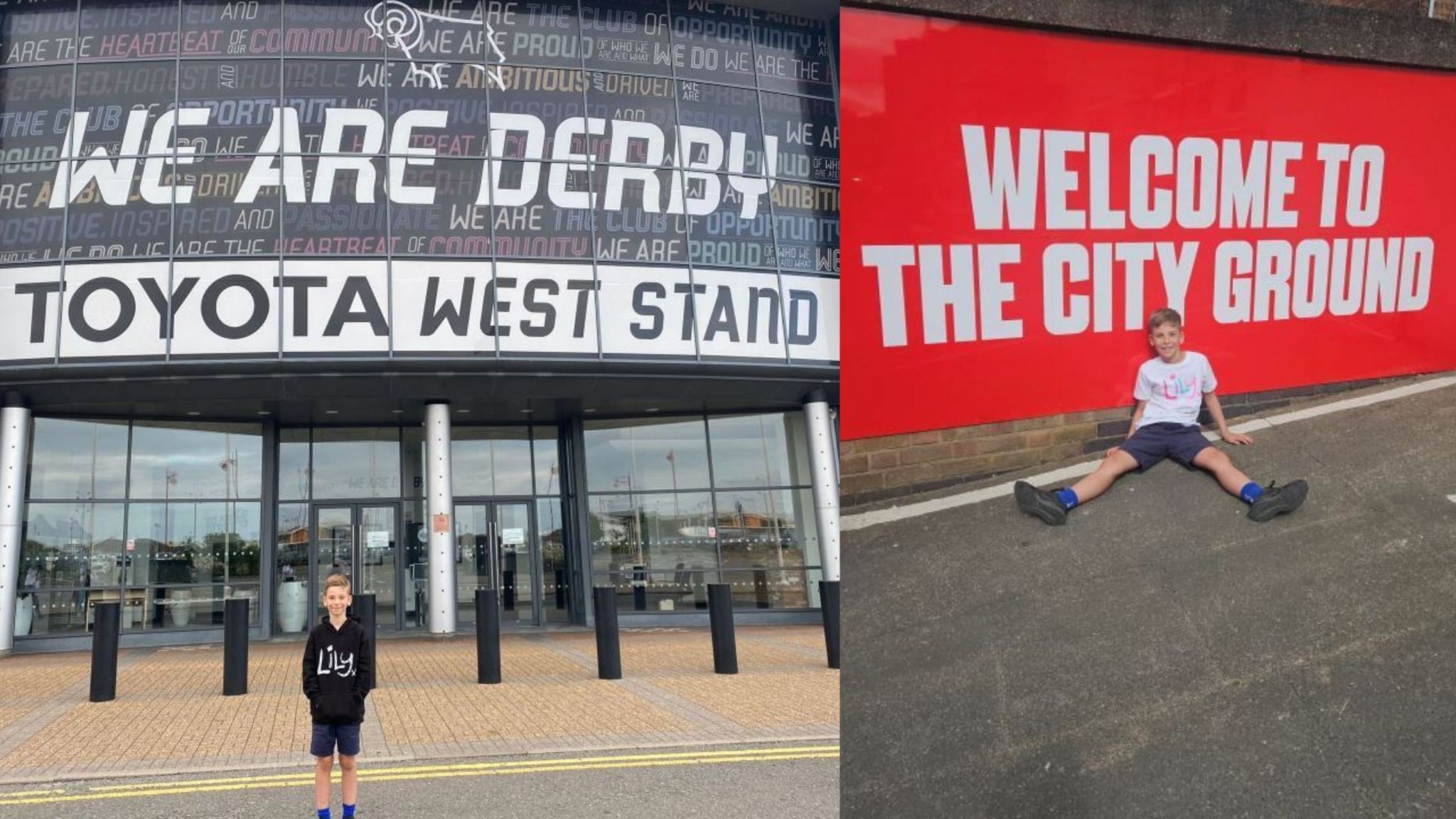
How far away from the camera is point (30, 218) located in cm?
1644

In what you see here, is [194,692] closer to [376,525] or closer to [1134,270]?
[376,525]

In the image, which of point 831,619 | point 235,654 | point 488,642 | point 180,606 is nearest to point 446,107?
point 180,606

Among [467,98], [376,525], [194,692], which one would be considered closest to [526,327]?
[467,98]

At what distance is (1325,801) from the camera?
5.75 feet

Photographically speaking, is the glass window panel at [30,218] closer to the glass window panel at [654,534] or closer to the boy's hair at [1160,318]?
the glass window panel at [654,534]

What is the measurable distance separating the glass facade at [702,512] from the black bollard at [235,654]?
342 inches

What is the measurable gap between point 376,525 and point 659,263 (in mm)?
6561

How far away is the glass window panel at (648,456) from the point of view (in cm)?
1939

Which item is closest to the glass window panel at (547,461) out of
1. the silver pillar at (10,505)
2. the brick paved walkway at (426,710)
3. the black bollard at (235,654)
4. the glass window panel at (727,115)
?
the brick paved walkway at (426,710)

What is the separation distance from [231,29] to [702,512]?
399 inches

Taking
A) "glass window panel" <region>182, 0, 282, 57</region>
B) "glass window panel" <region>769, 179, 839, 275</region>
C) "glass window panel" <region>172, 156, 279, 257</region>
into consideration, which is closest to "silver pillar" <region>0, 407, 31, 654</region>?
"glass window panel" <region>172, 156, 279, 257</region>

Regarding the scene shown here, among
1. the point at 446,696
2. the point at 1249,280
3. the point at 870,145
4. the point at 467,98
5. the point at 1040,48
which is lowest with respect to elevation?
the point at 446,696

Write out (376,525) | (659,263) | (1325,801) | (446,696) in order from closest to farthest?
1. (1325,801)
2. (446,696)
3. (659,263)
4. (376,525)

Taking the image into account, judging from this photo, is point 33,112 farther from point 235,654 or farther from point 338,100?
point 235,654
